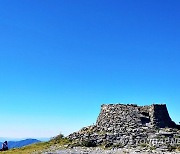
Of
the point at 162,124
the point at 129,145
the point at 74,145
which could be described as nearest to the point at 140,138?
the point at 129,145

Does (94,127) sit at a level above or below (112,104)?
below

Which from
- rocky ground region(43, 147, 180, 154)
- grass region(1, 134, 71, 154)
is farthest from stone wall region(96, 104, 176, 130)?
rocky ground region(43, 147, 180, 154)

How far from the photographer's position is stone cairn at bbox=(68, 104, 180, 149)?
47.8m

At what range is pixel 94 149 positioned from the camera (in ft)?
150

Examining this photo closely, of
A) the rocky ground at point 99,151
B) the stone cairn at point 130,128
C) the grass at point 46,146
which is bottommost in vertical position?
the rocky ground at point 99,151

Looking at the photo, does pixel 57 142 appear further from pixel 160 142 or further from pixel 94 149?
pixel 160 142

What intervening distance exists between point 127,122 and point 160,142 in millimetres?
7365

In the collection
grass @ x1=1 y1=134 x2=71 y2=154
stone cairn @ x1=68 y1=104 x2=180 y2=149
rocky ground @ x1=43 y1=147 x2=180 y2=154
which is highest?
stone cairn @ x1=68 y1=104 x2=180 y2=149

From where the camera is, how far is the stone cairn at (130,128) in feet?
157

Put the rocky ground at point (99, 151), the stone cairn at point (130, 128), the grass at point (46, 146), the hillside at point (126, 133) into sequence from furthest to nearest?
the grass at point (46, 146) < the stone cairn at point (130, 128) < the hillside at point (126, 133) < the rocky ground at point (99, 151)

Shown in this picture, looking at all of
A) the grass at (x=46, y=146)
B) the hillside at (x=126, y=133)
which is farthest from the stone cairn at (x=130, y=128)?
the grass at (x=46, y=146)

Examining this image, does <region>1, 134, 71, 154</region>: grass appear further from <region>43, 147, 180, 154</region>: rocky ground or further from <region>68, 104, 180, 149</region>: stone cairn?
<region>43, 147, 180, 154</region>: rocky ground

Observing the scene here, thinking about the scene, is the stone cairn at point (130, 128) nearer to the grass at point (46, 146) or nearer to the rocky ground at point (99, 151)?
the grass at point (46, 146)

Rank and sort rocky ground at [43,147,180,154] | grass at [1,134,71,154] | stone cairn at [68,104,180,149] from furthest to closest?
grass at [1,134,71,154] → stone cairn at [68,104,180,149] → rocky ground at [43,147,180,154]
